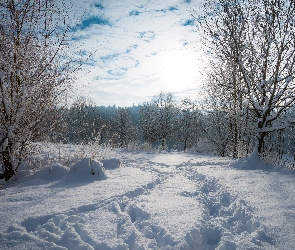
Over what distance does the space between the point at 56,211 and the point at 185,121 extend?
33306 millimetres

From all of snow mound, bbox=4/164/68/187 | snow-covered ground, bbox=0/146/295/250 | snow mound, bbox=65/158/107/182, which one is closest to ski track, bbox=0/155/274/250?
snow-covered ground, bbox=0/146/295/250

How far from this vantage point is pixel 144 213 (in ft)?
9.00

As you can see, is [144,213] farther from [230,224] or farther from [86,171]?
[86,171]

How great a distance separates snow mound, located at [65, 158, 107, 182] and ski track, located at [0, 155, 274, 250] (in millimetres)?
1322

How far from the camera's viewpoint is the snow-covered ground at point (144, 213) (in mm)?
2047

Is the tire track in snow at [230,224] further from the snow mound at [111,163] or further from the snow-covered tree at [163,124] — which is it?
the snow-covered tree at [163,124]

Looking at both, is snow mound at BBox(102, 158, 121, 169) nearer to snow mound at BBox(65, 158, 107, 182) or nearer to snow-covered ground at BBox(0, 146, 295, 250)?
snow mound at BBox(65, 158, 107, 182)

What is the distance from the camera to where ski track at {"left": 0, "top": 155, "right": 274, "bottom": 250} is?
1.99 m

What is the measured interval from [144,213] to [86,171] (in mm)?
2171

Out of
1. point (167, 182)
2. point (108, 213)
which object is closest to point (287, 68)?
point (167, 182)

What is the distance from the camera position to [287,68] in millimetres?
6176

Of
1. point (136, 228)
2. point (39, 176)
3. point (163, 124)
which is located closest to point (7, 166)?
point (39, 176)

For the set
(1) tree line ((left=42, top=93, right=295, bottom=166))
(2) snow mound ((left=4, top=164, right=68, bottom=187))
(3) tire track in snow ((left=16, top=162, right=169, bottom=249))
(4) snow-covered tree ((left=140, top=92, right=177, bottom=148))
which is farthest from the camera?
(4) snow-covered tree ((left=140, top=92, right=177, bottom=148))

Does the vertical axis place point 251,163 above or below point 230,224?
above
